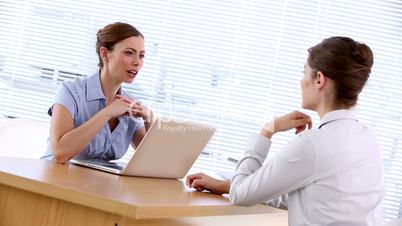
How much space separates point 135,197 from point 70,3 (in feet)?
8.59

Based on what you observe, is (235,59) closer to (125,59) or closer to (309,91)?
(125,59)

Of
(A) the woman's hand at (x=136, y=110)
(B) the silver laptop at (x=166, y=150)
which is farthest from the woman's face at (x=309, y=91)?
(A) the woman's hand at (x=136, y=110)

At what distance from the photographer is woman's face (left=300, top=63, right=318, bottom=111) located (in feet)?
6.15

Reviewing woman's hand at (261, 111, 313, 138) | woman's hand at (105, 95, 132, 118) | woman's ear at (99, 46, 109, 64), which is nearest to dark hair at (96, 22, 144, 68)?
woman's ear at (99, 46, 109, 64)

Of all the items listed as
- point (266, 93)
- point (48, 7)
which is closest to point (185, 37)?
point (266, 93)

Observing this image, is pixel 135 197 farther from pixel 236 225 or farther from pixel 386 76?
pixel 386 76

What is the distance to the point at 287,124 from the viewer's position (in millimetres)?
2070

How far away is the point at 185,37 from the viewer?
3.93 metres

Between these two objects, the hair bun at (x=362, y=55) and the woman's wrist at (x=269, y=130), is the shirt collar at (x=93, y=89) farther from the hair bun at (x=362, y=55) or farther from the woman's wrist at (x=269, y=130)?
the hair bun at (x=362, y=55)

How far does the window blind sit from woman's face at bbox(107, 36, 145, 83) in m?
1.12

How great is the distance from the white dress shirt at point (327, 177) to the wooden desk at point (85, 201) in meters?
0.19

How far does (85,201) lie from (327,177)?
681 mm

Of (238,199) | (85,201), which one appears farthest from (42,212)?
(238,199)

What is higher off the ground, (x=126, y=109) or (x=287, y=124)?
(x=287, y=124)
